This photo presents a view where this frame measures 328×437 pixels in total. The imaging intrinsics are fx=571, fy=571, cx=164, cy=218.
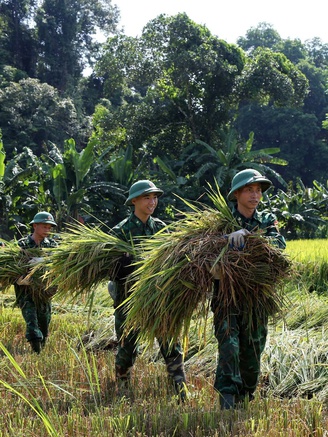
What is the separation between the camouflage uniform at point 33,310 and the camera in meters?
5.55

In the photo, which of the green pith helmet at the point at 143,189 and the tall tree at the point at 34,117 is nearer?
the green pith helmet at the point at 143,189

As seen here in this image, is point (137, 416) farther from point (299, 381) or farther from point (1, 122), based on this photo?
point (1, 122)

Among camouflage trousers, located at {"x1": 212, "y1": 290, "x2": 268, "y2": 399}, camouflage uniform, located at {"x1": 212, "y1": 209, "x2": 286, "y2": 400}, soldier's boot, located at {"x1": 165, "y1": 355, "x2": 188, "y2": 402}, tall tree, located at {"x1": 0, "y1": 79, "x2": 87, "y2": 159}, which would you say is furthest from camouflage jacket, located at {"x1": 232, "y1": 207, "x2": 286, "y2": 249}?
tall tree, located at {"x1": 0, "y1": 79, "x2": 87, "y2": 159}

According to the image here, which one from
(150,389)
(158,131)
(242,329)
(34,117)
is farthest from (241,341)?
(34,117)

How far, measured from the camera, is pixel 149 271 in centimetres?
341

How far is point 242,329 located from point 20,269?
9.18 feet

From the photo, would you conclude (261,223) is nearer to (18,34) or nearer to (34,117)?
(34,117)

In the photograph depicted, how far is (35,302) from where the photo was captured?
5699 mm

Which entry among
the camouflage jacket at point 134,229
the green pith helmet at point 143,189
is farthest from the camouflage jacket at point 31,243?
the green pith helmet at point 143,189

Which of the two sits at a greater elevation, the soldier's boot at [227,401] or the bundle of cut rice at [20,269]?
the bundle of cut rice at [20,269]

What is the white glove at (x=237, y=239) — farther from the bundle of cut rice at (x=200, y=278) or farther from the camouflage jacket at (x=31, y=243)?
the camouflage jacket at (x=31, y=243)

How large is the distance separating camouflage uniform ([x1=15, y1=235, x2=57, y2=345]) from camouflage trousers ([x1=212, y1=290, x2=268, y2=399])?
2.62 meters

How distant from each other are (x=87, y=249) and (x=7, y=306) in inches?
182

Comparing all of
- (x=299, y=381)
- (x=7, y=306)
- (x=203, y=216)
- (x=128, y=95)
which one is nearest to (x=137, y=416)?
(x=203, y=216)
